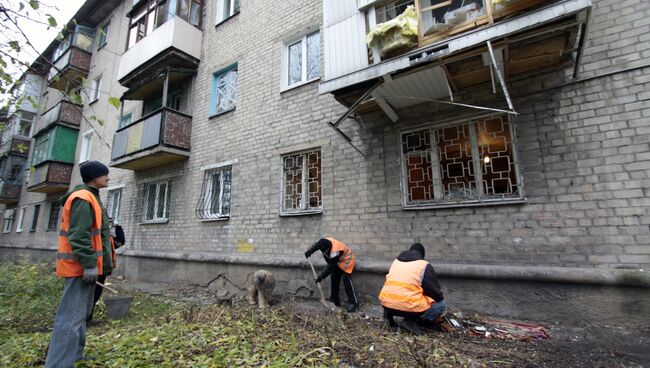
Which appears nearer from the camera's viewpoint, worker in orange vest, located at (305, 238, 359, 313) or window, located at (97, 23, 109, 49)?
worker in orange vest, located at (305, 238, 359, 313)

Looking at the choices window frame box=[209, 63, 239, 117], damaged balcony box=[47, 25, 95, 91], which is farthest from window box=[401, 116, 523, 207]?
damaged balcony box=[47, 25, 95, 91]

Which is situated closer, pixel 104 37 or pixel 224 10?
pixel 224 10

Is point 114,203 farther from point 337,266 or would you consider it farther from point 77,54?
point 337,266

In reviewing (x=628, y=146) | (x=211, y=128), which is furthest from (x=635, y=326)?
(x=211, y=128)

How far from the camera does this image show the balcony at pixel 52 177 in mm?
13633

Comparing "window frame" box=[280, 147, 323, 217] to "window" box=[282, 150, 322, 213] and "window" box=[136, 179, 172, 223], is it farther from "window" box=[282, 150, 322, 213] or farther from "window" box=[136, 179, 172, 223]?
"window" box=[136, 179, 172, 223]

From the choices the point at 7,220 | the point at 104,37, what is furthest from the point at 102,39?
the point at 7,220

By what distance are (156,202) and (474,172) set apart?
353 inches

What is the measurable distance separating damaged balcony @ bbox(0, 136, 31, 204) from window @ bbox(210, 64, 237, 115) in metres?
14.9

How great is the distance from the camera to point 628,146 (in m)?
3.88

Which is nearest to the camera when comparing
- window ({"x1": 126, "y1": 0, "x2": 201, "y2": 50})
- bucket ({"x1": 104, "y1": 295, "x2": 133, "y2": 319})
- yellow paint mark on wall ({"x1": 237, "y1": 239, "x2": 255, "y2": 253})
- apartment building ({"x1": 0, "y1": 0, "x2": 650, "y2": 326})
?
apartment building ({"x1": 0, "y1": 0, "x2": 650, "y2": 326})

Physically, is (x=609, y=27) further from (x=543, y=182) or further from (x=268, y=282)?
(x=268, y=282)

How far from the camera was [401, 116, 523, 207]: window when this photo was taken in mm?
4602

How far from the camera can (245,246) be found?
718cm
